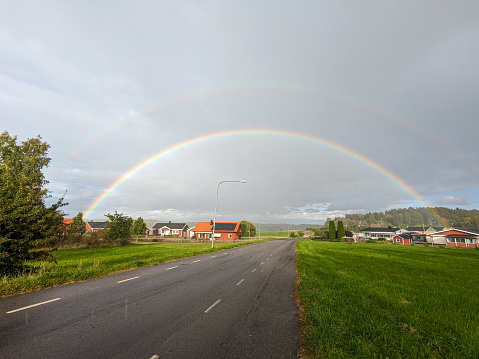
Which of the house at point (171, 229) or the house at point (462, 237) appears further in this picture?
the house at point (171, 229)

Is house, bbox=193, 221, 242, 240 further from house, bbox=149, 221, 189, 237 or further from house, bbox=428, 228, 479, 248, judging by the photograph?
house, bbox=428, 228, 479, 248

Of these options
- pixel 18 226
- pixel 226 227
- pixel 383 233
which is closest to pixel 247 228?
pixel 226 227

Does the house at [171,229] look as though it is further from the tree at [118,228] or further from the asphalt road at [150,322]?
the asphalt road at [150,322]

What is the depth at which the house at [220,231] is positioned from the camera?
7675 centimetres

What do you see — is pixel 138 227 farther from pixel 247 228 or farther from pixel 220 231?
pixel 247 228

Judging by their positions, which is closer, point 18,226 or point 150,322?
point 150,322

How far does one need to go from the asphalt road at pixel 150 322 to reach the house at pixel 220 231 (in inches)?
2666

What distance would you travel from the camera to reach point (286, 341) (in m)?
5.25

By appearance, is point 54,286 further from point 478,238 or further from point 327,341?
point 478,238

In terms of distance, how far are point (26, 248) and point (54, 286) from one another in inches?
126

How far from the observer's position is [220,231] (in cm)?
7706

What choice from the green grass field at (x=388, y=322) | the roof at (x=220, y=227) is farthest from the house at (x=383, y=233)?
the green grass field at (x=388, y=322)

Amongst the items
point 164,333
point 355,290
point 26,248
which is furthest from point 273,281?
point 26,248

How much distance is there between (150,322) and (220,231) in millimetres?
72469
